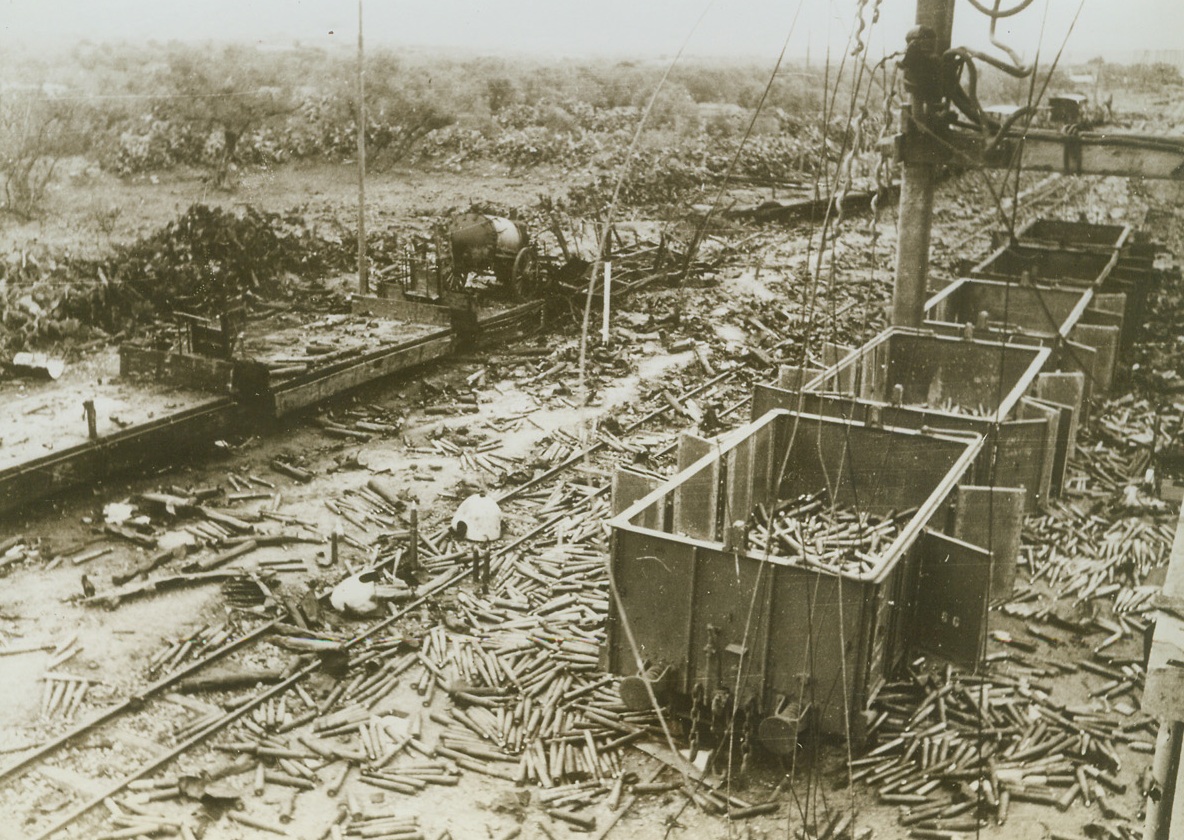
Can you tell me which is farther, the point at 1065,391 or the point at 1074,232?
the point at 1074,232

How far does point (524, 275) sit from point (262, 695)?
1232 centimetres

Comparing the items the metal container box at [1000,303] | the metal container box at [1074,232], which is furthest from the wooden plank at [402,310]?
the metal container box at [1074,232]

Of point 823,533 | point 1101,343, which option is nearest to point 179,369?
point 823,533

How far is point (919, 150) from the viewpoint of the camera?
14094mm

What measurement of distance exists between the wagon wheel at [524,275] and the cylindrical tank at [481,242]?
204 millimetres

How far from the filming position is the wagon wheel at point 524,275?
1928cm

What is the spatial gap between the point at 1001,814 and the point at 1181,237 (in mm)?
28641

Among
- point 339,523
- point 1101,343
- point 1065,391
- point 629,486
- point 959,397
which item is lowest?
point 339,523

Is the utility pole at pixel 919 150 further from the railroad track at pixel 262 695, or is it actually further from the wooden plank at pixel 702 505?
the railroad track at pixel 262 695

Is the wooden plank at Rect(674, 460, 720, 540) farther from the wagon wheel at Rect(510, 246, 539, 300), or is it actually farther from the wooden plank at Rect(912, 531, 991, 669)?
the wagon wheel at Rect(510, 246, 539, 300)

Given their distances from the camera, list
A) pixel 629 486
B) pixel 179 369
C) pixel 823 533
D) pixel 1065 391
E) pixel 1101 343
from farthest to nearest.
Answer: pixel 1101 343
pixel 179 369
pixel 1065 391
pixel 629 486
pixel 823 533

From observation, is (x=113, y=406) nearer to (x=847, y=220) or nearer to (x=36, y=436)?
(x=36, y=436)

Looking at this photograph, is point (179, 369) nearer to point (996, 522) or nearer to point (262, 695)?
point (262, 695)

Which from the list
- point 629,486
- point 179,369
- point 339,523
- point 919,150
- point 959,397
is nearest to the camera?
point 629,486
